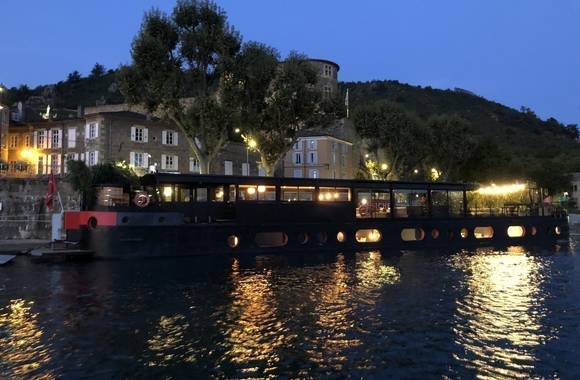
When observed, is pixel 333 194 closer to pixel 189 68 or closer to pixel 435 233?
pixel 435 233

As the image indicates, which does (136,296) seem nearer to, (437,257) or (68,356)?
(68,356)

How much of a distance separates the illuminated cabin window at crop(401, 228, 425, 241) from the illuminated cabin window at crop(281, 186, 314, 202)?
27.9ft

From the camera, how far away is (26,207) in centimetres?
4681

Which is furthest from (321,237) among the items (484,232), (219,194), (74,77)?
(74,77)

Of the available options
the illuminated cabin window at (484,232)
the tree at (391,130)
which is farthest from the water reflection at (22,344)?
the tree at (391,130)

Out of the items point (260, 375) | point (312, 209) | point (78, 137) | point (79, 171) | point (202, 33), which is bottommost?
point (260, 375)

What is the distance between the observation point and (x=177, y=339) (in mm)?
13211

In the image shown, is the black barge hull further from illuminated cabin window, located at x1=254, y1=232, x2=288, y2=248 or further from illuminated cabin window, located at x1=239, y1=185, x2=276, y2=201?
illuminated cabin window, located at x1=239, y1=185, x2=276, y2=201

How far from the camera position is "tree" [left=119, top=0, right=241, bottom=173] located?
3638cm

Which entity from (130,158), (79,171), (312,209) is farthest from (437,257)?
(130,158)

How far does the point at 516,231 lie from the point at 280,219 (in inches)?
916

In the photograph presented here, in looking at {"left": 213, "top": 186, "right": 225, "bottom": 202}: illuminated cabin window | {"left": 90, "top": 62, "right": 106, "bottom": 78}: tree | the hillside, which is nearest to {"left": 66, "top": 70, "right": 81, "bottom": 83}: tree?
{"left": 90, "top": 62, "right": 106, "bottom": 78}: tree

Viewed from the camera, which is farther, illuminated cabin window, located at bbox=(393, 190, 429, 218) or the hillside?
the hillside

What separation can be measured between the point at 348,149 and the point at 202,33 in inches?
2228
